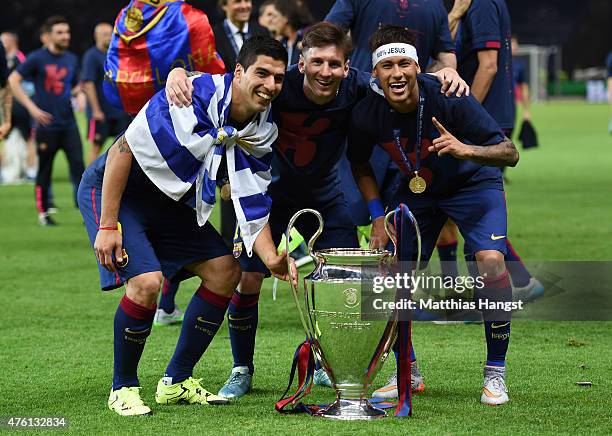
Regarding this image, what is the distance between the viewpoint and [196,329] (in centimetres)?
528

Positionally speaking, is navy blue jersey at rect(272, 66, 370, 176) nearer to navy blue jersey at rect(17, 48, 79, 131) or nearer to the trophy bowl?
the trophy bowl

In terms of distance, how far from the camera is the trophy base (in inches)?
194

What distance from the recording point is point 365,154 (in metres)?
5.51

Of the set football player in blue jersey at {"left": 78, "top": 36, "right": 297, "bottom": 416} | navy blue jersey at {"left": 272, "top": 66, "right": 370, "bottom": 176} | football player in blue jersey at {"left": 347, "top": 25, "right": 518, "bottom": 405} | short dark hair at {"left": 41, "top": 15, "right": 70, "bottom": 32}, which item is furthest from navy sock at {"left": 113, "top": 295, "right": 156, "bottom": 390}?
short dark hair at {"left": 41, "top": 15, "right": 70, "bottom": 32}

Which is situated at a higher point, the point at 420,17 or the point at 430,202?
the point at 420,17

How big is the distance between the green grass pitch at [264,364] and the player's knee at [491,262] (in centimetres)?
55

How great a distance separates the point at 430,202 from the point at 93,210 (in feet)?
5.03

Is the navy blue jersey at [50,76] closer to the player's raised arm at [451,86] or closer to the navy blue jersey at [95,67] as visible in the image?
the navy blue jersey at [95,67]

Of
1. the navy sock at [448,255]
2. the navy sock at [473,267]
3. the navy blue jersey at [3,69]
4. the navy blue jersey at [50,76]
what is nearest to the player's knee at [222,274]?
the navy sock at [473,267]

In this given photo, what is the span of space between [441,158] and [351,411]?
4.13 feet

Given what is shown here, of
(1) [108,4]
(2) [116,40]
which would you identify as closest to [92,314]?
(2) [116,40]

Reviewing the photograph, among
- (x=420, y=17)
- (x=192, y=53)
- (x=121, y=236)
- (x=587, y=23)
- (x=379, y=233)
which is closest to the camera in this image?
(x=121, y=236)

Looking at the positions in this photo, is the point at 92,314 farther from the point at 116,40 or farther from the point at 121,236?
the point at 121,236

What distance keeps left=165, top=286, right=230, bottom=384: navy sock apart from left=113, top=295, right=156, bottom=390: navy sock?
0.79ft
